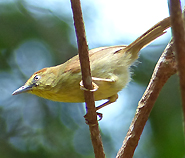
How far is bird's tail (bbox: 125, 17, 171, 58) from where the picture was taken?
275cm

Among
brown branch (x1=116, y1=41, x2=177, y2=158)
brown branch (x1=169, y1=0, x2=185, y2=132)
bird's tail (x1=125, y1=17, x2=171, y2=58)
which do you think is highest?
brown branch (x1=169, y1=0, x2=185, y2=132)

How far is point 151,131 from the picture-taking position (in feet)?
17.2

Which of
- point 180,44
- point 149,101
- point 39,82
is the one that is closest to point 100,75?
point 149,101

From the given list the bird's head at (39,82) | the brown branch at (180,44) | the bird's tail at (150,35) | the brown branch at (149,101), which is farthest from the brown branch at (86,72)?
the brown branch at (180,44)

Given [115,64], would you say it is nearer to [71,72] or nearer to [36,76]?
[71,72]

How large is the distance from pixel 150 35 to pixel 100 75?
0.70 metres

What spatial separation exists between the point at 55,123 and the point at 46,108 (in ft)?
1.20

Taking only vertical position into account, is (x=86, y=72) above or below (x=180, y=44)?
below

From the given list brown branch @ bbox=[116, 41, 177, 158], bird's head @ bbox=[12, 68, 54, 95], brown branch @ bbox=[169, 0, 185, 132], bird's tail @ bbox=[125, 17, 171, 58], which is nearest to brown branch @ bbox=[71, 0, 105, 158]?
brown branch @ bbox=[116, 41, 177, 158]

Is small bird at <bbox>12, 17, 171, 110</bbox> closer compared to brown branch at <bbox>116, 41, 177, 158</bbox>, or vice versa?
brown branch at <bbox>116, 41, 177, 158</bbox>

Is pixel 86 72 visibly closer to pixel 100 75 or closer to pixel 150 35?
pixel 100 75

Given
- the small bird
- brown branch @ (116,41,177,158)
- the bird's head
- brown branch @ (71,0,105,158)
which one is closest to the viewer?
brown branch @ (71,0,105,158)

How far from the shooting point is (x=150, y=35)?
292cm

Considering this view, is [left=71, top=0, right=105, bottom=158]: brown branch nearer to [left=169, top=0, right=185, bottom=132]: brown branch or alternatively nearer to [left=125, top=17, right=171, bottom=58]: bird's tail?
[left=125, top=17, right=171, bottom=58]: bird's tail
